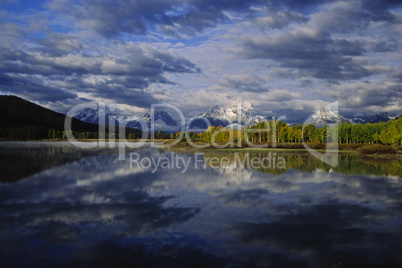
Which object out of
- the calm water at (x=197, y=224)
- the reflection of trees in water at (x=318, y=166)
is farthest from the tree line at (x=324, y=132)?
the calm water at (x=197, y=224)

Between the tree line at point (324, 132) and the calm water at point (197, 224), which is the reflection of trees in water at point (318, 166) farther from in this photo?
the tree line at point (324, 132)

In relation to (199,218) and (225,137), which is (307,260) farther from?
(225,137)

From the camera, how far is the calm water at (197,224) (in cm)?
1104

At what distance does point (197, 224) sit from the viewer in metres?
15.1

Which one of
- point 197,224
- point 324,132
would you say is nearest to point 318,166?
point 197,224

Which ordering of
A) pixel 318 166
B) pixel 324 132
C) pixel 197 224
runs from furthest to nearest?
pixel 324 132, pixel 318 166, pixel 197 224

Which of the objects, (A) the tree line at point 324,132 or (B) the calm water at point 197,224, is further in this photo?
(A) the tree line at point 324,132

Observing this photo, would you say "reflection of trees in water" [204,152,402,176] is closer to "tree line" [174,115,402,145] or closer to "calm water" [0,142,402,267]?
"calm water" [0,142,402,267]

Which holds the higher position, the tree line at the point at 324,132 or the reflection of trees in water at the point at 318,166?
the tree line at the point at 324,132

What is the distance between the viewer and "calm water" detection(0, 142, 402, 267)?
1104 cm

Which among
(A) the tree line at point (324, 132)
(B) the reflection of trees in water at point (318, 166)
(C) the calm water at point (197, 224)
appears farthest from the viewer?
(A) the tree line at point (324, 132)

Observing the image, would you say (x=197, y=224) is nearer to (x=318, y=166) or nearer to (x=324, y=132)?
(x=318, y=166)

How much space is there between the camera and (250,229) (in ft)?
46.9

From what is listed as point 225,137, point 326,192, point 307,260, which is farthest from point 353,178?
point 225,137
